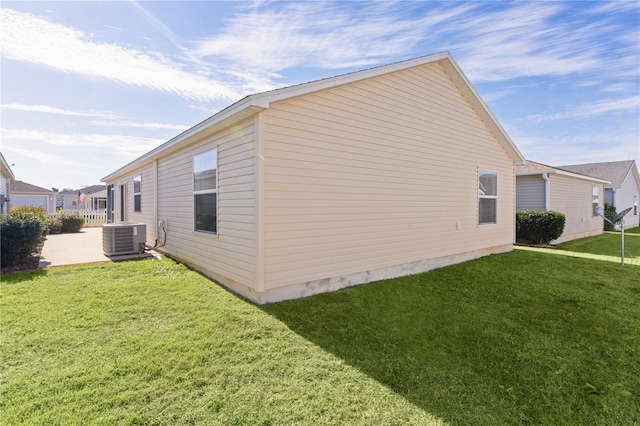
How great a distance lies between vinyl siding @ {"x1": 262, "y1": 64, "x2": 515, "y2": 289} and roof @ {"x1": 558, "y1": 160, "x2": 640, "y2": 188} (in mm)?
21275

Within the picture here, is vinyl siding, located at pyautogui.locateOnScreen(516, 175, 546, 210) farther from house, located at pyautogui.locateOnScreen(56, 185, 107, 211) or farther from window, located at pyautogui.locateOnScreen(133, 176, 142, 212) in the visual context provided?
house, located at pyautogui.locateOnScreen(56, 185, 107, 211)

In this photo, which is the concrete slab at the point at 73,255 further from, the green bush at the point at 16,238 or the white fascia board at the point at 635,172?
the white fascia board at the point at 635,172

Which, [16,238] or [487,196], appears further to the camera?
[487,196]

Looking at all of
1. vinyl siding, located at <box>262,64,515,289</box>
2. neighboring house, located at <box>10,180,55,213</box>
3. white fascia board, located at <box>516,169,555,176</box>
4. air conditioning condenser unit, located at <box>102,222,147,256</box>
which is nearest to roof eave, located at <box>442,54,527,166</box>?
vinyl siding, located at <box>262,64,515,289</box>

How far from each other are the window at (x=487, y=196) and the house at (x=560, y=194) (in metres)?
4.84

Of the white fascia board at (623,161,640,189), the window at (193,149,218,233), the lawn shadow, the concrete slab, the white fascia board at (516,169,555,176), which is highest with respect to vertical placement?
the white fascia board at (623,161,640,189)

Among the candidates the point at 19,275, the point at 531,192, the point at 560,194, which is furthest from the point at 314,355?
the point at 560,194

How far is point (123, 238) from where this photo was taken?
7.61m

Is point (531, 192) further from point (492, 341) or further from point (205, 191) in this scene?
point (205, 191)

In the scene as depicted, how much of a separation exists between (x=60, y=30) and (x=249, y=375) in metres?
7.68

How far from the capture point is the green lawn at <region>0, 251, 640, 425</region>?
92.9 inches

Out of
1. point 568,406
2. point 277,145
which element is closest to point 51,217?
point 277,145

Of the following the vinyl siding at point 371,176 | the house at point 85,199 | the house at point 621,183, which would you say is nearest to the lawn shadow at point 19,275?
the vinyl siding at point 371,176

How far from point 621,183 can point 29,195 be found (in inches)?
1881
